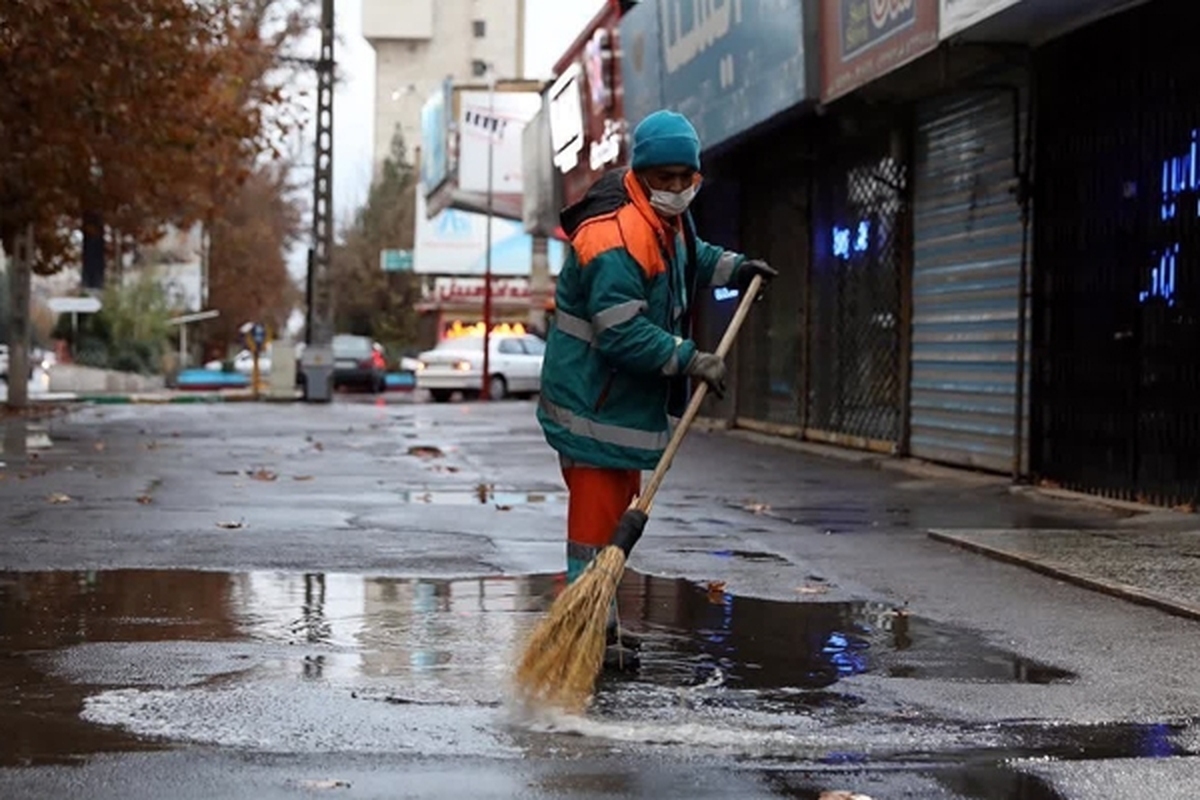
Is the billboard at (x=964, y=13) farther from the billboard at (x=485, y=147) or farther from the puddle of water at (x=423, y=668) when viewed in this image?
the billboard at (x=485, y=147)

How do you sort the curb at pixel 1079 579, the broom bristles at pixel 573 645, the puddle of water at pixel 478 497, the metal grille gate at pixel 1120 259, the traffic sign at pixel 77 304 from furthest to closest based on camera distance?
the traffic sign at pixel 77 304, the puddle of water at pixel 478 497, the metal grille gate at pixel 1120 259, the curb at pixel 1079 579, the broom bristles at pixel 573 645

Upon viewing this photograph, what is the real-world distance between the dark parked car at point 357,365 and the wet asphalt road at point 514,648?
38374mm

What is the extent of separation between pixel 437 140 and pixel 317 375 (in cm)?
2234

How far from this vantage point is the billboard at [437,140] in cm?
5997

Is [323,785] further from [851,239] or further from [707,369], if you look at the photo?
[851,239]

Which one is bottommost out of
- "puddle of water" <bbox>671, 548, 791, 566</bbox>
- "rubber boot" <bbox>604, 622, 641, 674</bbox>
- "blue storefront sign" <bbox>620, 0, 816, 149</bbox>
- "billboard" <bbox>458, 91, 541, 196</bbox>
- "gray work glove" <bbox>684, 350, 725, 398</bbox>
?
"puddle of water" <bbox>671, 548, 791, 566</bbox>

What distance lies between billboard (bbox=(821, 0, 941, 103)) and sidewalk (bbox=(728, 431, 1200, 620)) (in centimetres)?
357

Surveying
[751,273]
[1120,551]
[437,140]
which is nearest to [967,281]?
[1120,551]

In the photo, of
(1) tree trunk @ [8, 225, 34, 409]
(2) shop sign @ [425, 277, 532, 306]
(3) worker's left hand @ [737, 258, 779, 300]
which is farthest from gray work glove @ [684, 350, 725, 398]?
(2) shop sign @ [425, 277, 532, 306]

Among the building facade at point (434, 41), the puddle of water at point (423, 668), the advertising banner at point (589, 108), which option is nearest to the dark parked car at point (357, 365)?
the advertising banner at point (589, 108)

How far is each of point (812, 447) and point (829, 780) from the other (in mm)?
15463

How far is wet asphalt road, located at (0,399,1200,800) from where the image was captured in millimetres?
5082

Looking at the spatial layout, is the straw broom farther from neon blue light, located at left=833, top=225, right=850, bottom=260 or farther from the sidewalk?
neon blue light, located at left=833, top=225, right=850, bottom=260

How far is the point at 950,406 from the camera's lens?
16.9 metres
